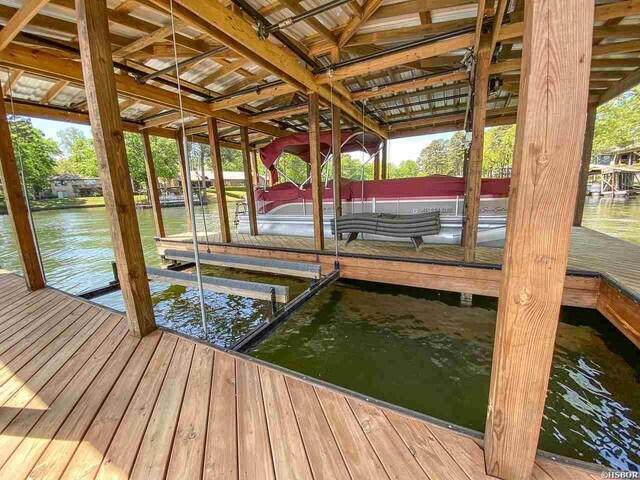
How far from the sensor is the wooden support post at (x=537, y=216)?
2.58 feet

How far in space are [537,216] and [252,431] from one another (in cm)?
159

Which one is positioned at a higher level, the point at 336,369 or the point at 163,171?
the point at 163,171

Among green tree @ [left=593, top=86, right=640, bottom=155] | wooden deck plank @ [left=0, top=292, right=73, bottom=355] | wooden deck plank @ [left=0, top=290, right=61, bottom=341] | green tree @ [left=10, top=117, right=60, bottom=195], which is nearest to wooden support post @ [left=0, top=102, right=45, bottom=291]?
wooden deck plank @ [left=0, top=290, right=61, bottom=341]

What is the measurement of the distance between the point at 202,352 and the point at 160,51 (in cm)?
389

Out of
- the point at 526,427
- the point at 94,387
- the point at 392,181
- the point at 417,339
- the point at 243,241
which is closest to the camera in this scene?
the point at 526,427

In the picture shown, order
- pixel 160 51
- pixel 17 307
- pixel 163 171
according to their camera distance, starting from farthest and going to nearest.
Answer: pixel 163 171, pixel 160 51, pixel 17 307

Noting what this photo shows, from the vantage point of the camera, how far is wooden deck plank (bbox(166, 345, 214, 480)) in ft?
3.81

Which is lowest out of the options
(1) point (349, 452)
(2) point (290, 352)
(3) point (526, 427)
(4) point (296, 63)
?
(2) point (290, 352)

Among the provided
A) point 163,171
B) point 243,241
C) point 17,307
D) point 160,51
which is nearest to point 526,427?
point 17,307

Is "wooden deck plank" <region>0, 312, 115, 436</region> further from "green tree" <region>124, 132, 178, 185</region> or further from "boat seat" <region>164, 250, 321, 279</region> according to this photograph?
"green tree" <region>124, 132, 178, 185</region>

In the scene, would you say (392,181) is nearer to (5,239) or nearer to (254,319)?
(254,319)

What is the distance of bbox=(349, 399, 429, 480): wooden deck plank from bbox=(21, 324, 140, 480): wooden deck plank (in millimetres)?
1412

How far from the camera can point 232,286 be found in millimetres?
3410

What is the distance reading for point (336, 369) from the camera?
276 cm
